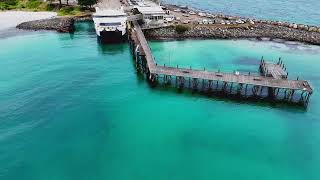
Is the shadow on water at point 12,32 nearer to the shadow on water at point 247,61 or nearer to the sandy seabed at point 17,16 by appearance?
the sandy seabed at point 17,16

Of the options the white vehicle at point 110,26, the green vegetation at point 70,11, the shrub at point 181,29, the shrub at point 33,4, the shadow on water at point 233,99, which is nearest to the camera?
the shadow on water at point 233,99

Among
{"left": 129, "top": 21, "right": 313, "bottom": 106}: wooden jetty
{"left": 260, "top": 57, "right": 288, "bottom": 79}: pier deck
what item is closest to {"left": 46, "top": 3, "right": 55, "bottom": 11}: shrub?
{"left": 129, "top": 21, "right": 313, "bottom": 106}: wooden jetty

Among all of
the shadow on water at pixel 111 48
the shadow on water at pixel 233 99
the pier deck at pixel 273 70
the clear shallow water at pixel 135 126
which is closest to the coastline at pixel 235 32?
the shadow on water at pixel 111 48

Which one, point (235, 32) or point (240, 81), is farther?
point (235, 32)

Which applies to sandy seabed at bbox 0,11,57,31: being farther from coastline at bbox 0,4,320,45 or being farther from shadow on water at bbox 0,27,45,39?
coastline at bbox 0,4,320,45

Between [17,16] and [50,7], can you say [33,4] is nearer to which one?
[50,7]

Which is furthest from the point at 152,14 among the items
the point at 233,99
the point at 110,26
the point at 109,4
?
the point at 233,99

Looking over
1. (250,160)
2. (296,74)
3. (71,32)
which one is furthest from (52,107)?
(296,74)

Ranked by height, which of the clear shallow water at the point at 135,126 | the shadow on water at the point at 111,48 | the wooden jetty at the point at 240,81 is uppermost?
the shadow on water at the point at 111,48
